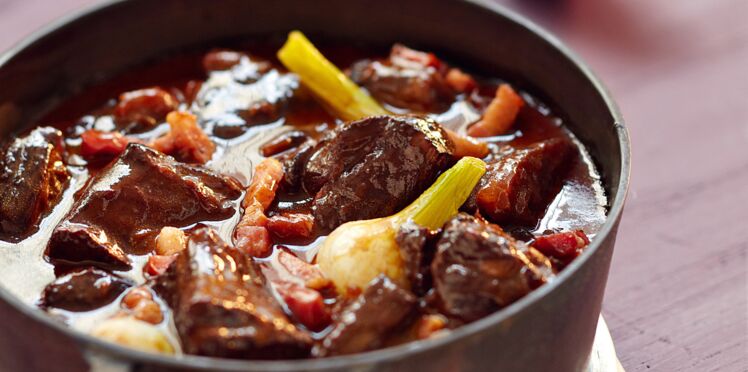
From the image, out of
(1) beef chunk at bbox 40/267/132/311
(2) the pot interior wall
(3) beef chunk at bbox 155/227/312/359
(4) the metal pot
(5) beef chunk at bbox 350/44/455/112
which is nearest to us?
(4) the metal pot

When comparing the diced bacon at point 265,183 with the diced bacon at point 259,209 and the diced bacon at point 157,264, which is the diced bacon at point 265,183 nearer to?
the diced bacon at point 259,209

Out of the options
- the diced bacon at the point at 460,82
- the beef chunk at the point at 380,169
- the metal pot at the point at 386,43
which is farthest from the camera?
the diced bacon at the point at 460,82

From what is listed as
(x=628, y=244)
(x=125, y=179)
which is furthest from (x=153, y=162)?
(x=628, y=244)

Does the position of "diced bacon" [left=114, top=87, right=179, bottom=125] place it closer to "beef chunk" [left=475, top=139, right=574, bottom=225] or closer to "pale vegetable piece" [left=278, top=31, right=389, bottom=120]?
"pale vegetable piece" [left=278, top=31, right=389, bottom=120]

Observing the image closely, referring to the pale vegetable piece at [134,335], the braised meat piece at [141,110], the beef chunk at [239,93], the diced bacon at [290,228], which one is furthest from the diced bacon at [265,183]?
the pale vegetable piece at [134,335]

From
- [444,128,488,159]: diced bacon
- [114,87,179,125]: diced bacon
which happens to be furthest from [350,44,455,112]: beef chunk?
[114,87,179,125]: diced bacon

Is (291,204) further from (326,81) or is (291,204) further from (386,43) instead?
(386,43)
